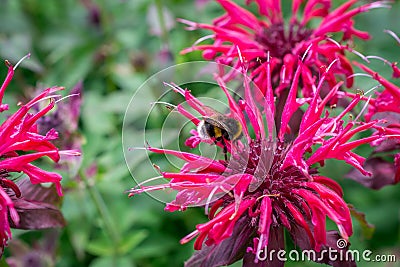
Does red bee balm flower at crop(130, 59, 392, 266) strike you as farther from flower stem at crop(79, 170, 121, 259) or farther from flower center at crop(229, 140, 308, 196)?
flower stem at crop(79, 170, 121, 259)

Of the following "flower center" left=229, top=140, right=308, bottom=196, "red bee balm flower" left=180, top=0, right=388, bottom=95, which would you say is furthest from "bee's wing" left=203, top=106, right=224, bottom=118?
"red bee balm flower" left=180, top=0, right=388, bottom=95

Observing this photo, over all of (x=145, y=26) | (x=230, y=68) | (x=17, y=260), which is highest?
(x=145, y=26)

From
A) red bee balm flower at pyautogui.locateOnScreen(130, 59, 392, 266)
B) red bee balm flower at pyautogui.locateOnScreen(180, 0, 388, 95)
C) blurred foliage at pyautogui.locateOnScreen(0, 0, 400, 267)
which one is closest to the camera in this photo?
red bee balm flower at pyautogui.locateOnScreen(130, 59, 392, 266)

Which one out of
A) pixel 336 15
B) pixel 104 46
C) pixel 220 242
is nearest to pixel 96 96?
pixel 104 46

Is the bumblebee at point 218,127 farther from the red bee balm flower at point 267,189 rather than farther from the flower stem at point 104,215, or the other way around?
the flower stem at point 104,215

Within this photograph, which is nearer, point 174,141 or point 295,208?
point 295,208

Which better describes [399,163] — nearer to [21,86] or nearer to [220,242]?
[220,242]

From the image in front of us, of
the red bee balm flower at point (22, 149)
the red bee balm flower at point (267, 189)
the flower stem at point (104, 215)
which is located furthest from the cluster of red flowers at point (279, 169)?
the flower stem at point (104, 215)
